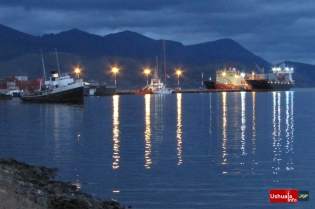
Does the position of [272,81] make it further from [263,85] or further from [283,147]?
[283,147]

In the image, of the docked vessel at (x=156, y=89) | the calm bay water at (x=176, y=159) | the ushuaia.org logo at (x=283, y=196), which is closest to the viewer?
the ushuaia.org logo at (x=283, y=196)

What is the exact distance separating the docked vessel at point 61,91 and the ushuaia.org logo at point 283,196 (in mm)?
54791

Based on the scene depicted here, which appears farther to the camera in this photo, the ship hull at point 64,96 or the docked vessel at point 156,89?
the docked vessel at point 156,89

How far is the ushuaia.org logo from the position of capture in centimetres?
1446

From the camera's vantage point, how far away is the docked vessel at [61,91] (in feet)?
228

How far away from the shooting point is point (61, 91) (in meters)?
70.6

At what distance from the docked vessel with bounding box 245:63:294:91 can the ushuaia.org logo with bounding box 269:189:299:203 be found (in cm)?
14582

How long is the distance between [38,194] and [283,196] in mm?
6067

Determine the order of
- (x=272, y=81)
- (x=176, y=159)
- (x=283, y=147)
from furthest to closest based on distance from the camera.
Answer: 1. (x=272, y=81)
2. (x=283, y=147)
3. (x=176, y=159)

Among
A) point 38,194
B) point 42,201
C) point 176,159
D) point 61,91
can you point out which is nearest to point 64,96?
point 61,91

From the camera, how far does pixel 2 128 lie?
3622 centimetres

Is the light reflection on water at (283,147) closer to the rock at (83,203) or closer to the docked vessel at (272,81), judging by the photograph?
the rock at (83,203)

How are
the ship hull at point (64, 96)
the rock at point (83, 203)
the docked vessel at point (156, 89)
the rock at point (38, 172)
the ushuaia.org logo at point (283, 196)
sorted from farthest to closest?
the docked vessel at point (156, 89)
the ship hull at point (64, 96)
the rock at point (38, 172)
the ushuaia.org logo at point (283, 196)
the rock at point (83, 203)

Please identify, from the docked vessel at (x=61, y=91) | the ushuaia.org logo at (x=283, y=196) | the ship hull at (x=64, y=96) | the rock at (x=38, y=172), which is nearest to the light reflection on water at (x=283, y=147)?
the ushuaia.org logo at (x=283, y=196)
